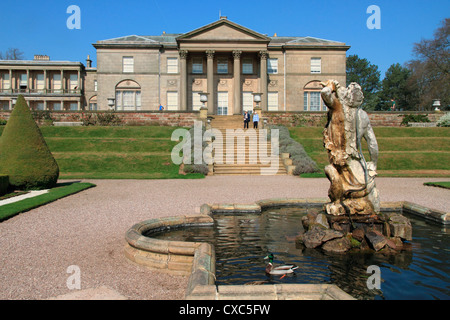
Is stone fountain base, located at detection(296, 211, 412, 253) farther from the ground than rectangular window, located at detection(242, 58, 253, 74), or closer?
closer

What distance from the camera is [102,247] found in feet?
22.2

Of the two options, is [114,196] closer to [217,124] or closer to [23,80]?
[217,124]

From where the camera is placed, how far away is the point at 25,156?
14.3 m

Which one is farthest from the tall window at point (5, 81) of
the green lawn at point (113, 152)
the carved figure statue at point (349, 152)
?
the carved figure statue at point (349, 152)

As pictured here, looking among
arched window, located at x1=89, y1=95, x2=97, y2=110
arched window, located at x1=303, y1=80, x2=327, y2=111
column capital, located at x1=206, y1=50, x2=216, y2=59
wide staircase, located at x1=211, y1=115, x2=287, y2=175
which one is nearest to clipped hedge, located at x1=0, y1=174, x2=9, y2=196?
wide staircase, located at x1=211, y1=115, x2=287, y2=175

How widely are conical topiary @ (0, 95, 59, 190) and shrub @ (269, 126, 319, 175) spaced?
12389 millimetres

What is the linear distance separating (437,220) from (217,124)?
79.2 ft

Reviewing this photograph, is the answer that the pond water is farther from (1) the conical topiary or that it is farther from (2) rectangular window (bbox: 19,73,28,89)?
(2) rectangular window (bbox: 19,73,28,89)

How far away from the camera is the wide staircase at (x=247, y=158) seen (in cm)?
2049

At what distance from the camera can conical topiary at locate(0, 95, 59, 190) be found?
46.1 feet

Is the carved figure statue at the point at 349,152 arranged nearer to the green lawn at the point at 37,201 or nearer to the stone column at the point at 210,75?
the green lawn at the point at 37,201

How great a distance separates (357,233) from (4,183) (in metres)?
12.5

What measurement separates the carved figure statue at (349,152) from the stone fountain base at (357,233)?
0.67 feet
